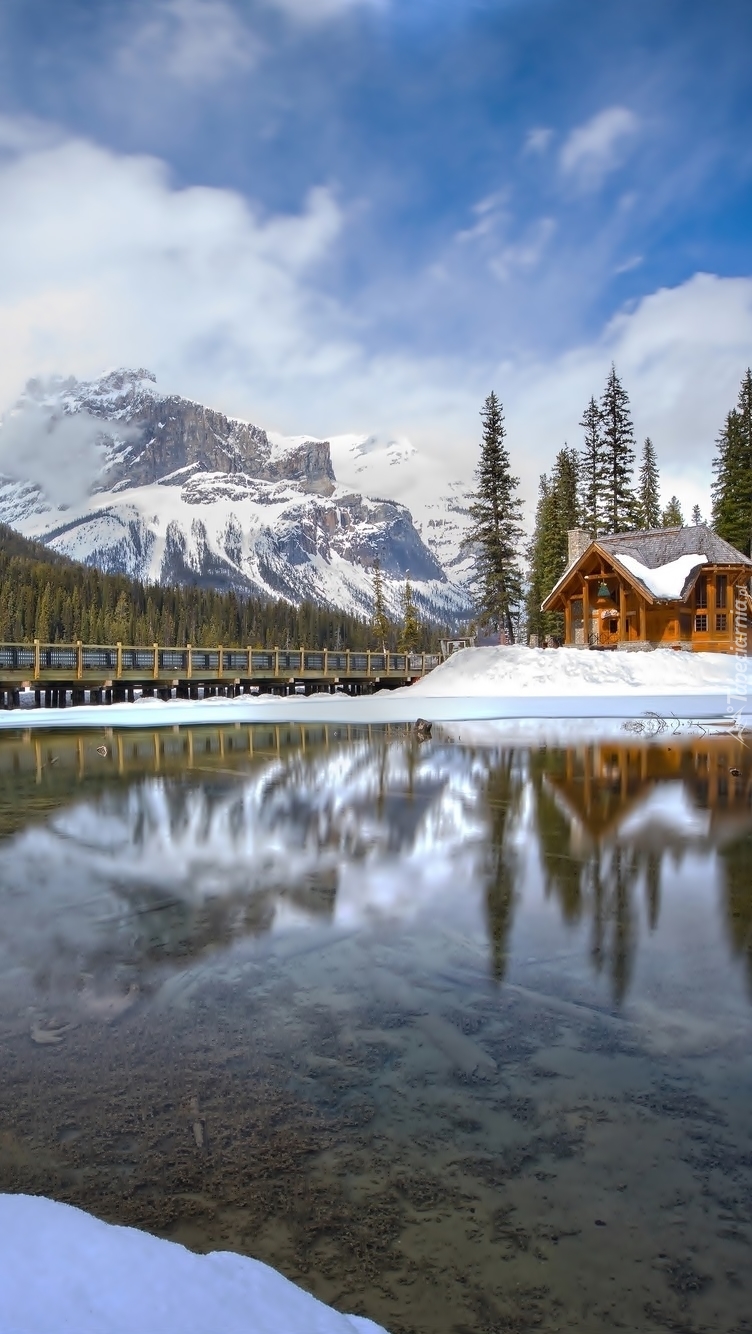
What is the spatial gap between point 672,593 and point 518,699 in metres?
13.2

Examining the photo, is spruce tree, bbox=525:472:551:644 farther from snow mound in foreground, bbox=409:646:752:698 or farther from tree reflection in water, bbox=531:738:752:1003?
tree reflection in water, bbox=531:738:752:1003

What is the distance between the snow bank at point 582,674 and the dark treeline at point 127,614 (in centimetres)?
7126

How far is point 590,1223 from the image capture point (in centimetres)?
284

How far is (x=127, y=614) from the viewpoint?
134 meters

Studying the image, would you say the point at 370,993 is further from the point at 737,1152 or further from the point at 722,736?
the point at 722,736

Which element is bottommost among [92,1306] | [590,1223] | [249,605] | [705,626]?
[590,1223]

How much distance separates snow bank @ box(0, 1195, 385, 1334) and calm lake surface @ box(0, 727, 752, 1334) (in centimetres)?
31

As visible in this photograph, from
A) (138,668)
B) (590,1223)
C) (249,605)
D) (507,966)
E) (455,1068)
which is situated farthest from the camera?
(249,605)

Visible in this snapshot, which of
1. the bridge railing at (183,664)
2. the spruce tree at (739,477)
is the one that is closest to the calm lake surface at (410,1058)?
the bridge railing at (183,664)

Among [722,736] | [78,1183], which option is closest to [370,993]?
[78,1183]

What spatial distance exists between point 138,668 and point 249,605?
12690 centimetres

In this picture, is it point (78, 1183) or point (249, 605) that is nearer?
point (78, 1183)

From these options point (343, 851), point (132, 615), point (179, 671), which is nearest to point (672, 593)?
point (179, 671)

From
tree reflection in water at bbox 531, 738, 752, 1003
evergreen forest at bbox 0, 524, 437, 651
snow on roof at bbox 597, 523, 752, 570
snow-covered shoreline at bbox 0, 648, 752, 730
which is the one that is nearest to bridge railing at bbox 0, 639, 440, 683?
snow-covered shoreline at bbox 0, 648, 752, 730
